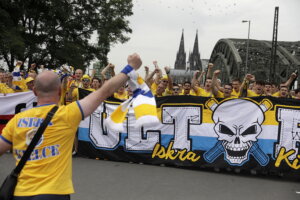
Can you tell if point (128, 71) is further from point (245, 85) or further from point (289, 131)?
point (245, 85)

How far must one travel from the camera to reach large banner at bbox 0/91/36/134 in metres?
8.28

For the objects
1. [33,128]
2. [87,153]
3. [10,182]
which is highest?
[33,128]

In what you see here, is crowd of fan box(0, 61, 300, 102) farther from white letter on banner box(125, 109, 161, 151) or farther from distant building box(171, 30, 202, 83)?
distant building box(171, 30, 202, 83)

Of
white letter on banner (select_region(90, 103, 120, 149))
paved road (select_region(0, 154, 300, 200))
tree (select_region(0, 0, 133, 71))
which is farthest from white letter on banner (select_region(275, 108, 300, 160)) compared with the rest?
tree (select_region(0, 0, 133, 71))

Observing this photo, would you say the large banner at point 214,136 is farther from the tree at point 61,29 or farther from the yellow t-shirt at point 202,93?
the tree at point 61,29

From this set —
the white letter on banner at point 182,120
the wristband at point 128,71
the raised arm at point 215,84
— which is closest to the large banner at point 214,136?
the white letter on banner at point 182,120

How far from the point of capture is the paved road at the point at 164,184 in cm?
511

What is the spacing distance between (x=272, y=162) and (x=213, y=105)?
156 centimetres

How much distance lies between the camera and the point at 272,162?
6.60m

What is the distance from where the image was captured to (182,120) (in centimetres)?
720

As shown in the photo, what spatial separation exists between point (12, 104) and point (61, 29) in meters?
18.8

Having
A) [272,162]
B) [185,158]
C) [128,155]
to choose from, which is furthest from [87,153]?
[272,162]

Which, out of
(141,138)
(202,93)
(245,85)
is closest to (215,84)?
(202,93)

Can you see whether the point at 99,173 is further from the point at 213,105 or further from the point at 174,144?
the point at 213,105
